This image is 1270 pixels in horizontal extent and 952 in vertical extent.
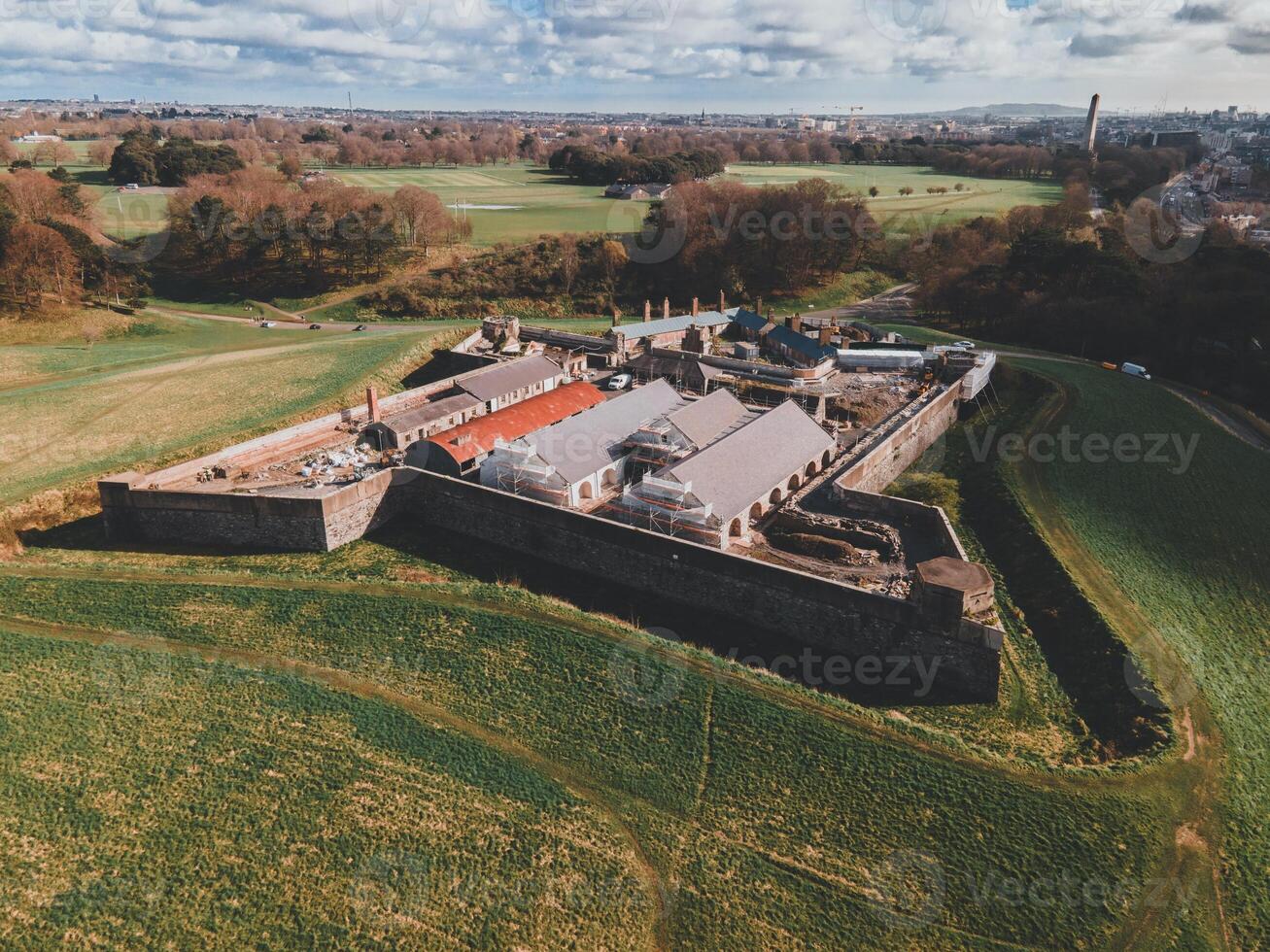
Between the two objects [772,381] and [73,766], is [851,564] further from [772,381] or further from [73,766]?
[73,766]

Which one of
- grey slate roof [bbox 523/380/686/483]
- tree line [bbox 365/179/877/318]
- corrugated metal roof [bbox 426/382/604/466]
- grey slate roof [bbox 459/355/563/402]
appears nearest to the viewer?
grey slate roof [bbox 523/380/686/483]

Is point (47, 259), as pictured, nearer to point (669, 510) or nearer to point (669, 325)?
point (669, 325)

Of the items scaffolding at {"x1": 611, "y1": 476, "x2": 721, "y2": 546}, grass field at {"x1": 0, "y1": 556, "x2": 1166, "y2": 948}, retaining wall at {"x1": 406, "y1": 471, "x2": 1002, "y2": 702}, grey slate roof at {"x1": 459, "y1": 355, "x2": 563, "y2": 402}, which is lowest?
grass field at {"x1": 0, "y1": 556, "x2": 1166, "y2": 948}

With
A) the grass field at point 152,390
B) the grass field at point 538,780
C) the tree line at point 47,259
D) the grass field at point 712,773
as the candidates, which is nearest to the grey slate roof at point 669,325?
the grass field at point 152,390

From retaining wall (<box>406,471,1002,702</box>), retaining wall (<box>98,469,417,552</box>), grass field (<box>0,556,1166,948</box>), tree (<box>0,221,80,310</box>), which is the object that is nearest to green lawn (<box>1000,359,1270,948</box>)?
grass field (<box>0,556,1166,948</box>)

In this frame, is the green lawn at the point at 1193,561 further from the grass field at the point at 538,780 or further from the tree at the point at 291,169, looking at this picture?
the tree at the point at 291,169

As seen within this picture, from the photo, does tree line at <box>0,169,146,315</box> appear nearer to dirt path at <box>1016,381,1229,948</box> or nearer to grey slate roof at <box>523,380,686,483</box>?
grey slate roof at <box>523,380,686,483</box>
